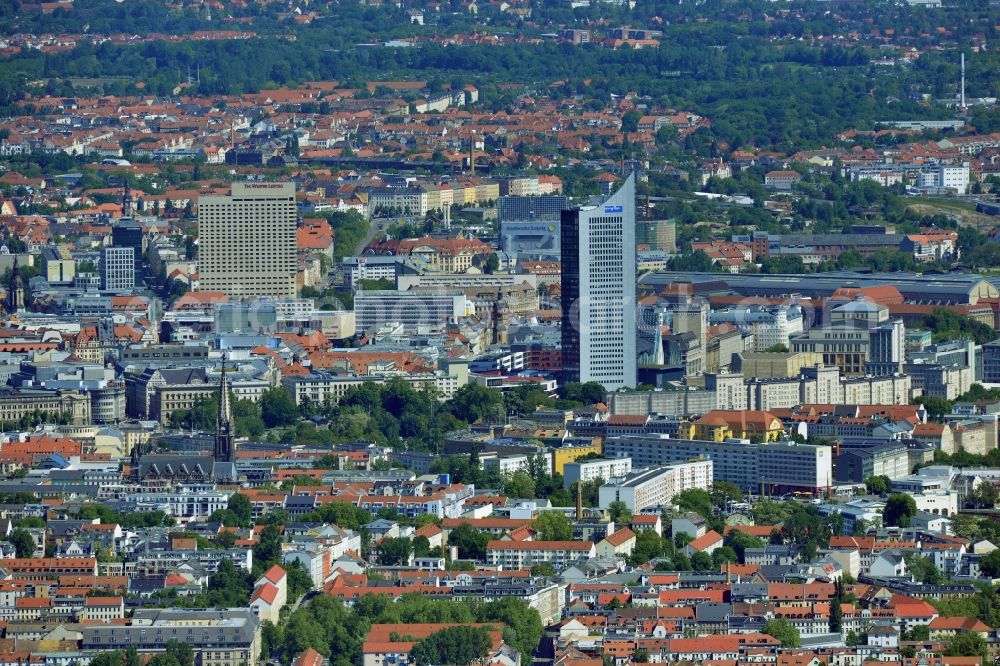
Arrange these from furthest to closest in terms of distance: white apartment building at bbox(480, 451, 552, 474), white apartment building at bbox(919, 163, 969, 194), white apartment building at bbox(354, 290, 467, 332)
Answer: white apartment building at bbox(919, 163, 969, 194)
white apartment building at bbox(354, 290, 467, 332)
white apartment building at bbox(480, 451, 552, 474)

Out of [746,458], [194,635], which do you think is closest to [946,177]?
[746,458]

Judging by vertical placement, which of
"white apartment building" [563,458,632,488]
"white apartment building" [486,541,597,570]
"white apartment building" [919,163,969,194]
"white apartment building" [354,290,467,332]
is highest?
"white apartment building" [919,163,969,194]

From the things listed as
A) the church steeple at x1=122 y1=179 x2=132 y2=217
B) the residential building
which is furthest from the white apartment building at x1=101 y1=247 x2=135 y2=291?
the residential building

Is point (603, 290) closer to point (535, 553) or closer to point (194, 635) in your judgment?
point (535, 553)


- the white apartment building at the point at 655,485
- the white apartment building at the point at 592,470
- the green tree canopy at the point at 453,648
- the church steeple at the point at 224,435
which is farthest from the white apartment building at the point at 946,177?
the green tree canopy at the point at 453,648

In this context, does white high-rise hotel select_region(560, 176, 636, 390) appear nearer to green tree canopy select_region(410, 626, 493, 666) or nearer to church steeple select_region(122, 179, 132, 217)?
green tree canopy select_region(410, 626, 493, 666)
